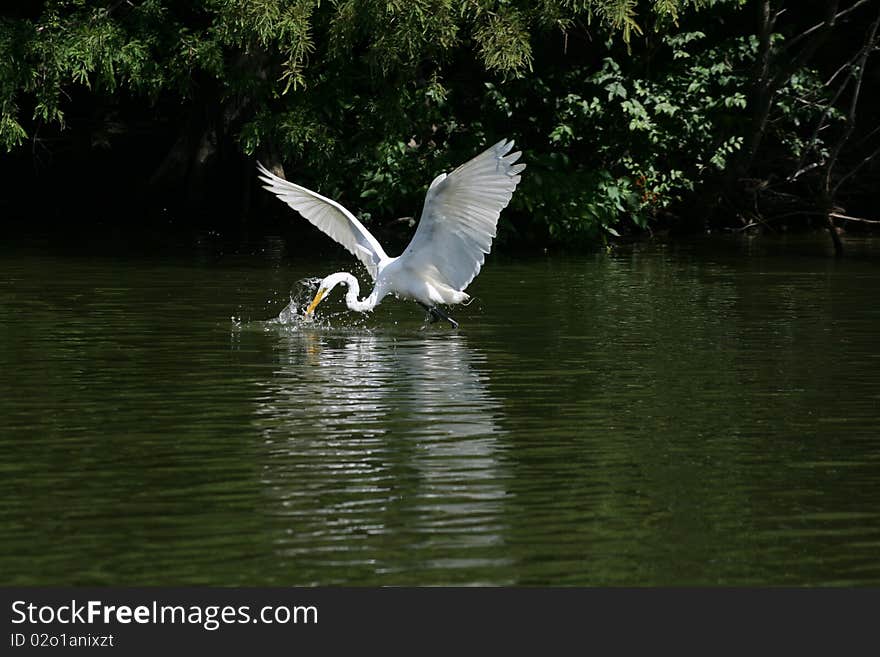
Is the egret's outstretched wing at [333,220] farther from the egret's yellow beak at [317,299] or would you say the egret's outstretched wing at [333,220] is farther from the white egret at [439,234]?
the egret's yellow beak at [317,299]

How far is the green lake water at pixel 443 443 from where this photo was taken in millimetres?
6867

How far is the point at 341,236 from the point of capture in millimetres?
15875

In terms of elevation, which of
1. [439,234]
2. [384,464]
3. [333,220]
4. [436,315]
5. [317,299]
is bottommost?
[384,464]

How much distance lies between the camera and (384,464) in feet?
28.2

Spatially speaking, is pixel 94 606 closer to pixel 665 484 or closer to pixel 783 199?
pixel 665 484

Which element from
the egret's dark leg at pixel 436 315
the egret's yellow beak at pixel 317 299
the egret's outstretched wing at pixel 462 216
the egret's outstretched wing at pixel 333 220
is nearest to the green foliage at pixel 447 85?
the egret's outstretched wing at pixel 333 220

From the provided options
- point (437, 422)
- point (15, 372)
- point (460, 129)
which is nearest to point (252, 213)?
point (460, 129)

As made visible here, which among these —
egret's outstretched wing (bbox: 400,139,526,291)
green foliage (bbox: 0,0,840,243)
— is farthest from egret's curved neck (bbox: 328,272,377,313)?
green foliage (bbox: 0,0,840,243)

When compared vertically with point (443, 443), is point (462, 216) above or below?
above

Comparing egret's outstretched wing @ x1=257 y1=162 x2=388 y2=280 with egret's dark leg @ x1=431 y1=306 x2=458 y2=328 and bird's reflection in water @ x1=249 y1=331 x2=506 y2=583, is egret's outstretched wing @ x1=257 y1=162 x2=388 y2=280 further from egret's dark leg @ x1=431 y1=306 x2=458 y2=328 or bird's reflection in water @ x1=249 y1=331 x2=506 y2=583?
bird's reflection in water @ x1=249 y1=331 x2=506 y2=583

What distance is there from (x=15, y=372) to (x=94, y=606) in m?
5.91

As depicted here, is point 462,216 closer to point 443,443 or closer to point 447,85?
point 443,443

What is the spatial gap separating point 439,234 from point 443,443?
213 inches

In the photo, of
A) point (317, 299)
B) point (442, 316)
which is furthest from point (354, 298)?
point (442, 316)
